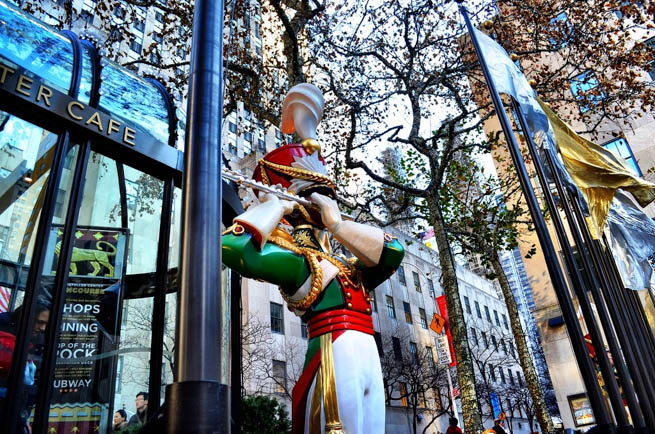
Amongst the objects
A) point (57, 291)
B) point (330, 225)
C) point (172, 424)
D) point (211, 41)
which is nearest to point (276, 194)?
point (330, 225)

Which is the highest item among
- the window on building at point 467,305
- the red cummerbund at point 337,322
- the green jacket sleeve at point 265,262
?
the window on building at point 467,305

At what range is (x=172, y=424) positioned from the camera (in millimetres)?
1351

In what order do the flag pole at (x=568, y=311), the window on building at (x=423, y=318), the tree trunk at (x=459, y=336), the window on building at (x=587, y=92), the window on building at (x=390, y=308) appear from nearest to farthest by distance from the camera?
the flag pole at (x=568, y=311) → the tree trunk at (x=459, y=336) → the window on building at (x=587, y=92) → the window on building at (x=390, y=308) → the window on building at (x=423, y=318)

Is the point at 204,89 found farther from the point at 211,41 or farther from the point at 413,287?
the point at 413,287

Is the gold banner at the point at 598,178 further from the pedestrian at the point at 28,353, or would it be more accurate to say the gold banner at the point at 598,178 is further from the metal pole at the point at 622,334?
the pedestrian at the point at 28,353

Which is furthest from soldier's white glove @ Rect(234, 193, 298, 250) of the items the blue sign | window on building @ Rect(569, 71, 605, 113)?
the blue sign

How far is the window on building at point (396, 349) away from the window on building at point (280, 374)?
878 cm

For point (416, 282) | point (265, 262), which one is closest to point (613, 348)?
point (265, 262)

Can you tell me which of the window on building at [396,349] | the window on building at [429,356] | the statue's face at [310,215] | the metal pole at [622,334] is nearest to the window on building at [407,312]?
the window on building at [429,356]

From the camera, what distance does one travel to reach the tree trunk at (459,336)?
10.8 meters

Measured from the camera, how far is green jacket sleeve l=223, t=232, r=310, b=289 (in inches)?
148

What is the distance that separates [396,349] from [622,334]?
28629 mm

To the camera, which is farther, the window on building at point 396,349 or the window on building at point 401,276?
the window on building at point 401,276

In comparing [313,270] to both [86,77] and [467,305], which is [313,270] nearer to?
[86,77]
